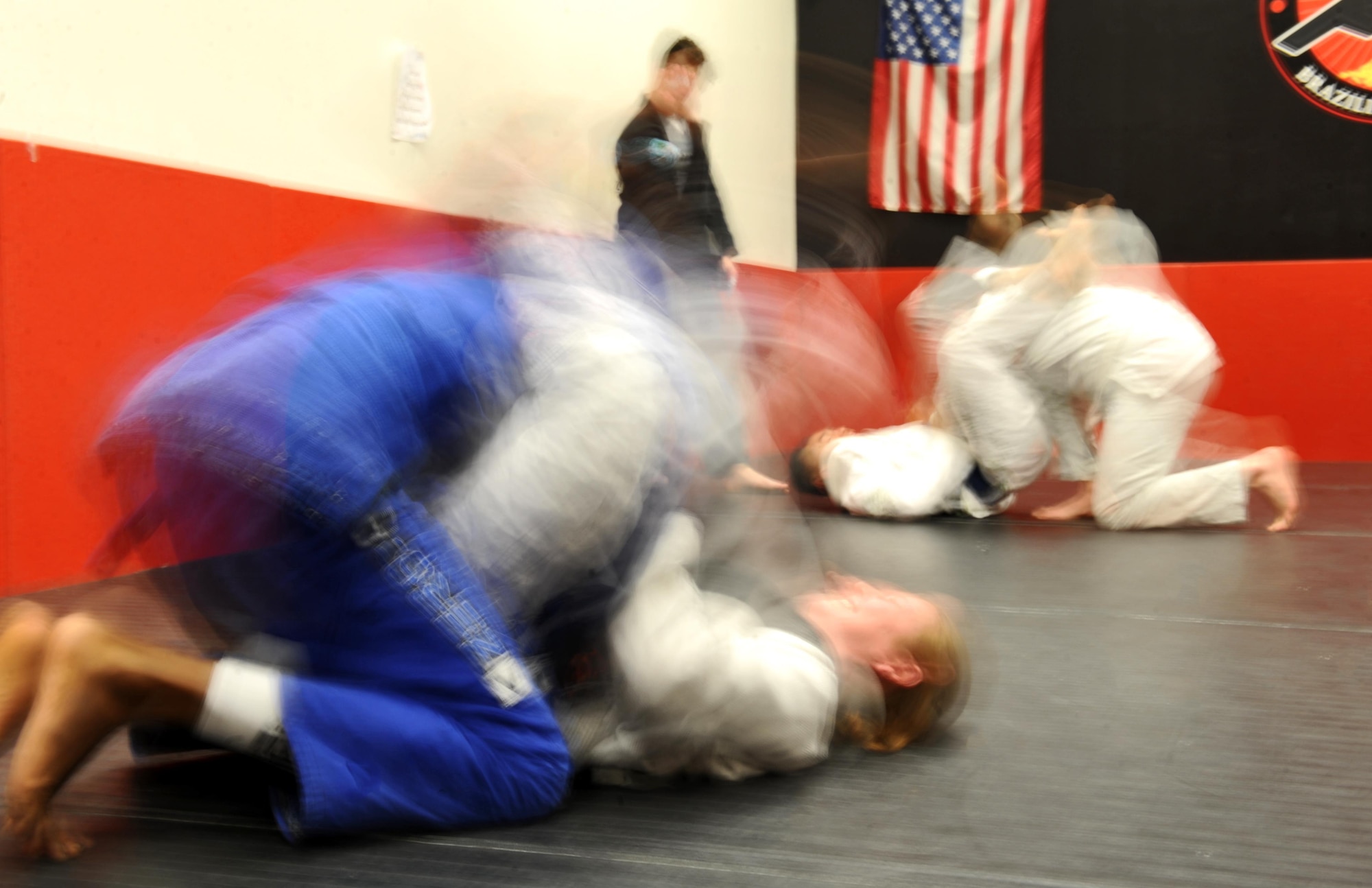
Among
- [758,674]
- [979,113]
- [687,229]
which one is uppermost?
[979,113]

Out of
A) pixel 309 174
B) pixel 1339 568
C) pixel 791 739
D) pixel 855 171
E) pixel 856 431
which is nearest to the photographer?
pixel 791 739

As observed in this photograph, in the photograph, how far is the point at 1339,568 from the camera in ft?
8.53

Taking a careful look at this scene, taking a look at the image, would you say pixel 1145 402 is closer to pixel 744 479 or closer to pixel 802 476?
pixel 802 476

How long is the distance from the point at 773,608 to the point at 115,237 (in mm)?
1770

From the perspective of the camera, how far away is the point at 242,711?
3.49 ft

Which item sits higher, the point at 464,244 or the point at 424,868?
the point at 464,244

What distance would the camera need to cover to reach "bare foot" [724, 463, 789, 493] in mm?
1270

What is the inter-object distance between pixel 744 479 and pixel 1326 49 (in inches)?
225

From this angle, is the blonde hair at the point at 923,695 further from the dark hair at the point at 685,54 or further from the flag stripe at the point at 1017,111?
the flag stripe at the point at 1017,111

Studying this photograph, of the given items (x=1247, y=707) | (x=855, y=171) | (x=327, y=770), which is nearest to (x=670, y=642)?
(x=327, y=770)

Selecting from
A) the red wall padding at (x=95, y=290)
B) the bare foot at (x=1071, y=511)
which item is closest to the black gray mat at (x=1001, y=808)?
the red wall padding at (x=95, y=290)

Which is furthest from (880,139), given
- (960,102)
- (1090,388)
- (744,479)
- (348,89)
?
(744,479)

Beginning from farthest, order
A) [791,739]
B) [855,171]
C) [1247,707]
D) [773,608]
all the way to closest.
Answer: [855,171], [1247,707], [773,608], [791,739]

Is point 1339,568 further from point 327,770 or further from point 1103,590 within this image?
point 327,770
